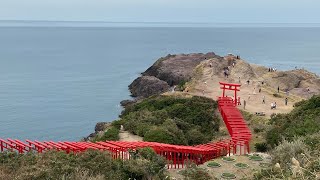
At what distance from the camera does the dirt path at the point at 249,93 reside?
36969mm

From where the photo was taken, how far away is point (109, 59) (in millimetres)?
129625

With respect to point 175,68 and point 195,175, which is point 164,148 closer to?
point 195,175

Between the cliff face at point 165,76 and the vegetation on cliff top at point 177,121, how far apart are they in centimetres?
2633

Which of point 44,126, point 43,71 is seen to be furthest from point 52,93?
point 43,71

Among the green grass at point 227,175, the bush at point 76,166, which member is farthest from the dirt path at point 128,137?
the bush at point 76,166

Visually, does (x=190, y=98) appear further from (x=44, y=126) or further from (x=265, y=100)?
(x=44, y=126)

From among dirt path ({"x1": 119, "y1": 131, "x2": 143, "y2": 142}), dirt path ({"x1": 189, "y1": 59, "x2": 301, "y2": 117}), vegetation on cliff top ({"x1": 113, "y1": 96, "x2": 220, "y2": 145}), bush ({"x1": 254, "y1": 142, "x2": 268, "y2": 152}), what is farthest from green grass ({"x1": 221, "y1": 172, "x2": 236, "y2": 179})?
dirt path ({"x1": 189, "y1": 59, "x2": 301, "y2": 117})

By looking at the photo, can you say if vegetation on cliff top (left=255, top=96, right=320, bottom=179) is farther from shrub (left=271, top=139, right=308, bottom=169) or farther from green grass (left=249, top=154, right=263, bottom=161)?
green grass (left=249, top=154, right=263, bottom=161)

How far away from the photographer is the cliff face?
71.1 metres

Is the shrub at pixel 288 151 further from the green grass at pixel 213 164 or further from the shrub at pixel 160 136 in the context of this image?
the shrub at pixel 160 136

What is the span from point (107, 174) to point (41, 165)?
2.47 meters

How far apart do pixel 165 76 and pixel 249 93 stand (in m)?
38.0

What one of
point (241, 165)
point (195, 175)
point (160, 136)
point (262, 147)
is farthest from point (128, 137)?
point (195, 175)

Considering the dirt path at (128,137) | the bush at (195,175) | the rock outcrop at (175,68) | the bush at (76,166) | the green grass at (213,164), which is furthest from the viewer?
the rock outcrop at (175,68)
